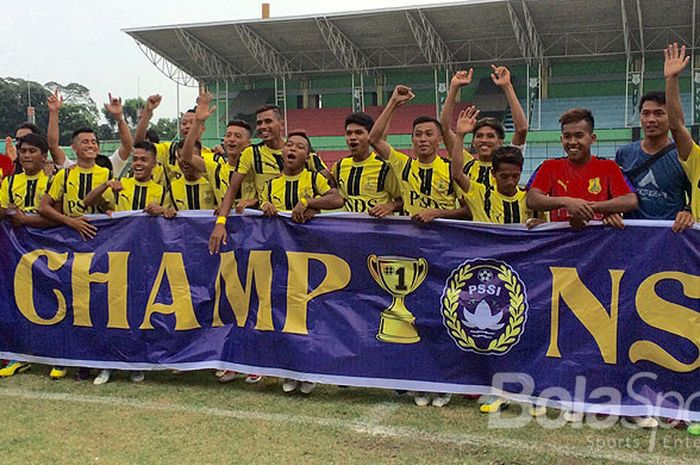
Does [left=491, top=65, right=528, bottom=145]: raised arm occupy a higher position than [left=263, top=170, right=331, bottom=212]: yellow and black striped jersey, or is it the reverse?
[left=491, top=65, right=528, bottom=145]: raised arm

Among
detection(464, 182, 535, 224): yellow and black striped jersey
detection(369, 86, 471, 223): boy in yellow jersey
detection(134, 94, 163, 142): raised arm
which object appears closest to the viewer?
detection(464, 182, 535, 224): yellow and black striped jersey

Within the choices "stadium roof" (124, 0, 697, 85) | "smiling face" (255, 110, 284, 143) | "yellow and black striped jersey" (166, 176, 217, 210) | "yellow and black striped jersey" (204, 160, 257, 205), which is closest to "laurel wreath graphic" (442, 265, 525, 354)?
"smiling face" (255, 110, 284, 143)

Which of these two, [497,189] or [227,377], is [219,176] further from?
[497,189]

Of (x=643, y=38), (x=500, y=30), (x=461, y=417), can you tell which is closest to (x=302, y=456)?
(x=461, y=417)

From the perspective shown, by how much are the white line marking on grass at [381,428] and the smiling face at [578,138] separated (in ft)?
5.73

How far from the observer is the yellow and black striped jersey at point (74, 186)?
5.29 m

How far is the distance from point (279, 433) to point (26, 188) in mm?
3159

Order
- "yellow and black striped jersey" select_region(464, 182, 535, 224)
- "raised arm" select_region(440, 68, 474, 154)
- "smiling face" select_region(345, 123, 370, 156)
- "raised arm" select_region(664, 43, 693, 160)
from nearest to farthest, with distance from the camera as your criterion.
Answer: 1. "raised arm" select_region(664, 43, 693, 160)
2. "yellow and black striped jersey" select_region(464, 182, 535, 224)
3. "raised arm" select_region(440, 68, 474, 154)
4. "smiling face" select_region(345, 123, 370, 156)

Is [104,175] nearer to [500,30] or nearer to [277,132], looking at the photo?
[277,132]

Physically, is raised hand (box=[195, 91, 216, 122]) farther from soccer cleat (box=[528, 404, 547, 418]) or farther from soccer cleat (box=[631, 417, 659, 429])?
soccer cleat (box=[631, 417, 659, 429])

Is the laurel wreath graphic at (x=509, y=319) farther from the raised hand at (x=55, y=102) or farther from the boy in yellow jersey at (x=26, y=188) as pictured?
the raised hand at (x=55, y=102)

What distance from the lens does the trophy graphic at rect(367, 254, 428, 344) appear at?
4492 mm

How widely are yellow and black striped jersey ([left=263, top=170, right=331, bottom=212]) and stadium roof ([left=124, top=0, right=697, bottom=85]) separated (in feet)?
81.1

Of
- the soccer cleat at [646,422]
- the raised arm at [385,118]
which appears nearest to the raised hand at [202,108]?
the raised arm at [385,118]
